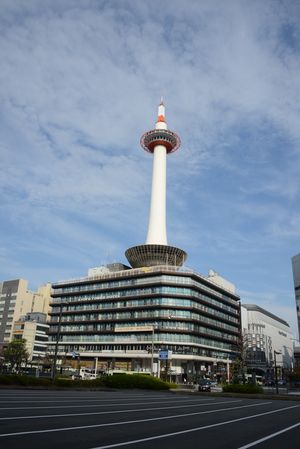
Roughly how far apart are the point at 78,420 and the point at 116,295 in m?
86.1

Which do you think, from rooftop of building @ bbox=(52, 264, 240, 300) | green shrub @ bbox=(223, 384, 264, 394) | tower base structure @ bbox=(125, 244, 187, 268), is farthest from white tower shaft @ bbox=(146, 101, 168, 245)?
green shrub @ bbox=(223, 384, 264, 394)

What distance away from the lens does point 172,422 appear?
43.0ft

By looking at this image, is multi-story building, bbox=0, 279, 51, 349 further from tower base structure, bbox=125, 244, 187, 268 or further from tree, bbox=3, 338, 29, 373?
tower base structure, bbox=125, 244, 187, 268

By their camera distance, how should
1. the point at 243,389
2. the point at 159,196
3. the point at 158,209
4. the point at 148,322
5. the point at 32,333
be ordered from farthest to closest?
the point at 32,333 < the point at 159,196 < the point at 158,209 < the point at 148,322 < the point at 243,389

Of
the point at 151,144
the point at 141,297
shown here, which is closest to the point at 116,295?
the point at 141,297

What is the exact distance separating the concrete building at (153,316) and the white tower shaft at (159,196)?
1.05 ft

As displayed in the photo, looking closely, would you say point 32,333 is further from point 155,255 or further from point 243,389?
point 243,389

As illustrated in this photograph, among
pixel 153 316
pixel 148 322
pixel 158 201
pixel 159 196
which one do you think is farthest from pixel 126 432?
pixel 159 196

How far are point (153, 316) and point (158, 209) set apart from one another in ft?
116

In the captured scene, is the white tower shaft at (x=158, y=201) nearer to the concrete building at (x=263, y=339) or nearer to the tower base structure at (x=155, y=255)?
the tower base structure at (x=155, y=255)

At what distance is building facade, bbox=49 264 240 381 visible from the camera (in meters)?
85.4

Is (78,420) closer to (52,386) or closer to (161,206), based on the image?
(52,386)

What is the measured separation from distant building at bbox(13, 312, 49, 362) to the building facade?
30.7 metres

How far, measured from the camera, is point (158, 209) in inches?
4427
